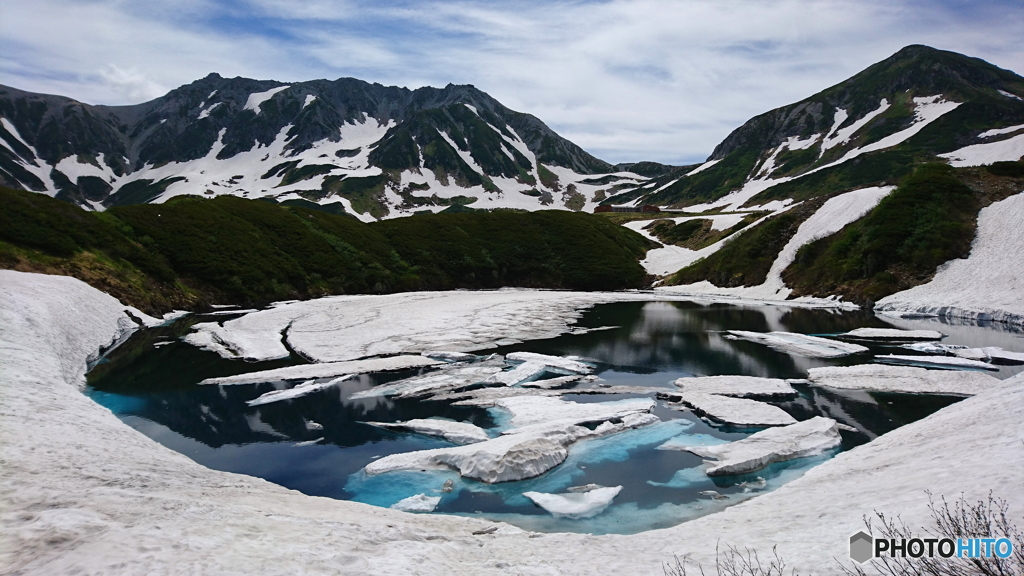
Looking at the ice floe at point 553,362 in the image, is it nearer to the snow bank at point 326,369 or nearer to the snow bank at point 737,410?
the snow bank at point 326,369

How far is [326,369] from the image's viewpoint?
2994 centimetres

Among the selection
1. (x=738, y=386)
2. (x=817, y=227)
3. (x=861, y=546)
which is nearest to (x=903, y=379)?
(x=738, y=386)

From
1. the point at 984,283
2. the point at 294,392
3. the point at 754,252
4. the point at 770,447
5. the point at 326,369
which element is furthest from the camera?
the point at 754,252

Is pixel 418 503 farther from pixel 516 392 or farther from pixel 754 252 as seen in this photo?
pixel 754 252

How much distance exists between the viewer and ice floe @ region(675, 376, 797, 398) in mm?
24703

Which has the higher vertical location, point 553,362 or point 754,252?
point 754,252

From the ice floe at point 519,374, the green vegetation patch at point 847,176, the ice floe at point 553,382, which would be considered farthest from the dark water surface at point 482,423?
the green vegetation patch at point 847,176

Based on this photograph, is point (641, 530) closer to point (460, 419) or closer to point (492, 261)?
point (460, 419)

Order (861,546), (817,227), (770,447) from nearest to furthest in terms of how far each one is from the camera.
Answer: (861,546), (770,447), (817,227)

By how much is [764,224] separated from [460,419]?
74.3 m

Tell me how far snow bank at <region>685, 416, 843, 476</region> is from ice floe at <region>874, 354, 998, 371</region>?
50.6ft

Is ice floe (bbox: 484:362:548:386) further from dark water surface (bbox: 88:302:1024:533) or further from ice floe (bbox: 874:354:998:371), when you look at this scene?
ice floe (bbox: 874:354:998:371)

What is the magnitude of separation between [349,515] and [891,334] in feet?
137

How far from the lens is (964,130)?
561 feet
